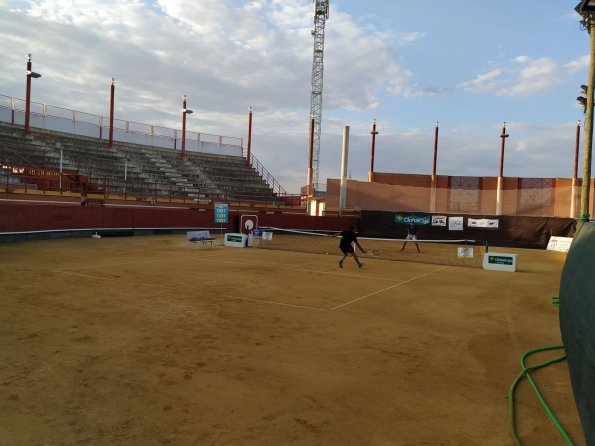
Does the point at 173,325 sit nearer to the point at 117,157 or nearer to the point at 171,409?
the point at 171,409

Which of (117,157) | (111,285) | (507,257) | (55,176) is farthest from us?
(117,157)

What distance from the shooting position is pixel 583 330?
3754mm

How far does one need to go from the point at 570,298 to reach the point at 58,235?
85.9ft

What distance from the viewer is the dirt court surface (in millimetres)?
4332

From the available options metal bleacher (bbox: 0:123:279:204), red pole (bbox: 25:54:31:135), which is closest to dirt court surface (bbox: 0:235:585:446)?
metal bleacher (bbox: 0:123:279:204)

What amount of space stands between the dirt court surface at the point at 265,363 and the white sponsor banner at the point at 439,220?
2360 cm

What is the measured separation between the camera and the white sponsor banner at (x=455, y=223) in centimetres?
3506

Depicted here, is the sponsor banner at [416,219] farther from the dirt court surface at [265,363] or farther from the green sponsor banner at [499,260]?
the dirt court surface at [265,363]

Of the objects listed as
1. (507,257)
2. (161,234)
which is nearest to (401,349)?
(507,257)

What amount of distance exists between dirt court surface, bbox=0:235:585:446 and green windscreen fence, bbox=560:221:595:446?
0.89 m

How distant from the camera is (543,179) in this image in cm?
5031

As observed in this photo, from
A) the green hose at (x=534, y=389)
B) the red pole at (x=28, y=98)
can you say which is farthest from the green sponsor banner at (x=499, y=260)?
the red pole at (x=28, y=98)

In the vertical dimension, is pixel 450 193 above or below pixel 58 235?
above

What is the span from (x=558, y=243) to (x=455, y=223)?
720 centimetres
